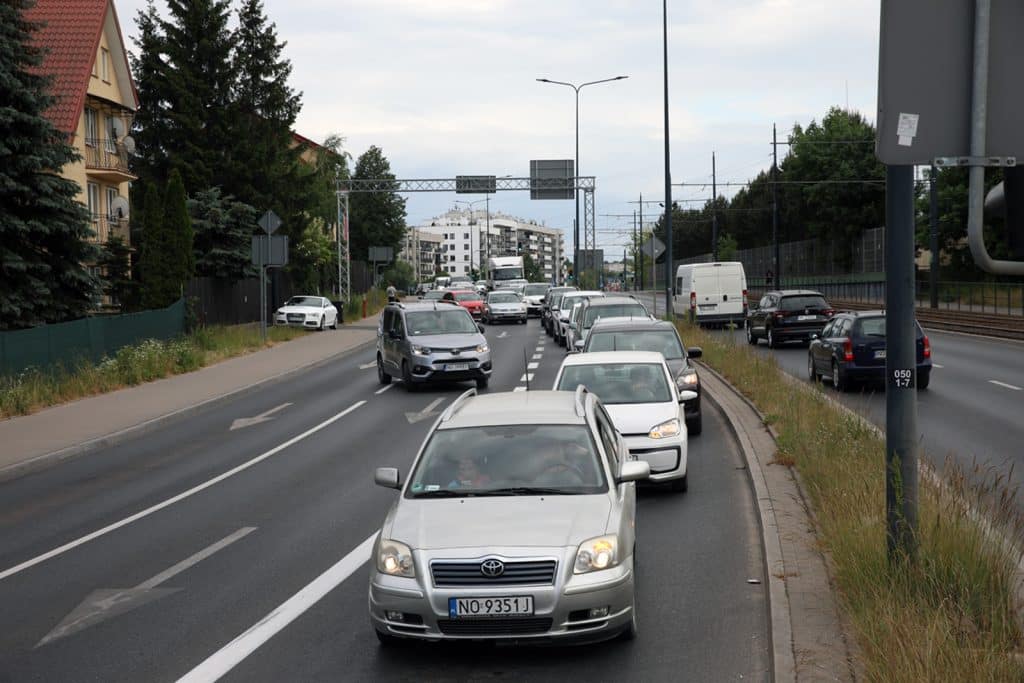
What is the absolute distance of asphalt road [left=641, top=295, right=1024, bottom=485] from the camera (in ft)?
47.2

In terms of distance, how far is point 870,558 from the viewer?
7324 millimetres

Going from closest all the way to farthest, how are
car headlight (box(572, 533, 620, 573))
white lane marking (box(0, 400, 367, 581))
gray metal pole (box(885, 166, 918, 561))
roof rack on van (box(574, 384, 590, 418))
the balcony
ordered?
gray metal pole (box(885, 166, 918, 561)) → car headlight (box(572, 533, 620, 573)) → roof rack on van (box(574, 384, 590, 418)) → white lane marking (box(0, 400, 367, 581)) → the balcony

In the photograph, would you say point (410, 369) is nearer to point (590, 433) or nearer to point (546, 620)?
point (590, 433)

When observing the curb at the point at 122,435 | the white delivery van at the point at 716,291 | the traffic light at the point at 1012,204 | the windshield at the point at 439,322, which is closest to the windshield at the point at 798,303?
the white delivery van at the point at 716,291

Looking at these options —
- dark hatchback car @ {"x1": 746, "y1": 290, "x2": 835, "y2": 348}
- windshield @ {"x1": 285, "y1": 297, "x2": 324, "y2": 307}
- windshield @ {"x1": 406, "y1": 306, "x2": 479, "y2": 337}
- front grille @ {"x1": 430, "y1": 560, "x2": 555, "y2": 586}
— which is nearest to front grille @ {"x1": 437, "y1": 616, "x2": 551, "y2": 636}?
front grille @ {"x1": 430, "y1": 560, "x2": 555, "y2": 586}

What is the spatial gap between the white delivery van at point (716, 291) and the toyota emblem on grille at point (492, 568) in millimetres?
38063

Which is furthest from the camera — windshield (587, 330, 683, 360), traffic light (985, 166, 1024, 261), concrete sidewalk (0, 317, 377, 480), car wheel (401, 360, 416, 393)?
car wheel (401, 360, 416, 393)

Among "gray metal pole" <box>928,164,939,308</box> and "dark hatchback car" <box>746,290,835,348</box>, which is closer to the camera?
"dark hatchback car" <box>746,290,835,348</box>

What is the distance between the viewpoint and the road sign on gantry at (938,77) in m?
4.38

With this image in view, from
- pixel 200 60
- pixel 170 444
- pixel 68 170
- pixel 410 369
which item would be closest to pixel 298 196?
pixel 200 60

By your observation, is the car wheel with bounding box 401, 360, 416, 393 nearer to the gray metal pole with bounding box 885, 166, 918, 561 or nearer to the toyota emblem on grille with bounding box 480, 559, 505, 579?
the toyota emblem on grille with bounding box 480, 559, 505, 579

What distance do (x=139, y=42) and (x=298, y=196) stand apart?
9.58 metres

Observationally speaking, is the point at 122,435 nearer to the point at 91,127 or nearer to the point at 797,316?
the point at 797,316

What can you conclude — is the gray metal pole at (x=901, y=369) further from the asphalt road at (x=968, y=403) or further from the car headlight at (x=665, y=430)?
the car headlight at (x=665, y=430)
